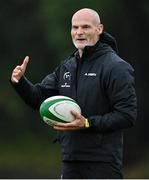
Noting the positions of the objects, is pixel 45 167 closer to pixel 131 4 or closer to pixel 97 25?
pixel 131 4

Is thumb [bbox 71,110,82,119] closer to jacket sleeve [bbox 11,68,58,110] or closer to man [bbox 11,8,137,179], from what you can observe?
man [bbox 11,8,137,179]

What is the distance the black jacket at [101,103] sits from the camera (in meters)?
7.66

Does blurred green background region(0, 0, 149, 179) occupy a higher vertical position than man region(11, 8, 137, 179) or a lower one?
lower

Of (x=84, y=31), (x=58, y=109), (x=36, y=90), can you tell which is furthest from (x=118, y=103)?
(x=36, y=90)

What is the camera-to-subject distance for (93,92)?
305 inches

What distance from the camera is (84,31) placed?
790 cm

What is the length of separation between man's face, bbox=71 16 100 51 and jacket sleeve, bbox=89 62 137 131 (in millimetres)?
357

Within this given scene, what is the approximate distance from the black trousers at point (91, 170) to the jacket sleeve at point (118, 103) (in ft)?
1.04

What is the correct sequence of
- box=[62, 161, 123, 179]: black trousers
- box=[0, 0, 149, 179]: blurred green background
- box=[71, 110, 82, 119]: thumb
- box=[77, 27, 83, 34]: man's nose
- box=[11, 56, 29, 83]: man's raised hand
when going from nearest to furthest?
box=[71, 110, 82, 119]: thumb → box=[62, 161, 123, 179]: black trousers → box=[77, 27, 83, 34]: man's nose → box=[11, 56, 29, 83]: man's raised hand → box=[0, 0, 149, 179]: blurred green background

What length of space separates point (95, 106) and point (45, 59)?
13.5 meters

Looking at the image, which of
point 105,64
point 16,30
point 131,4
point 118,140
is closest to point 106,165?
point 118,140

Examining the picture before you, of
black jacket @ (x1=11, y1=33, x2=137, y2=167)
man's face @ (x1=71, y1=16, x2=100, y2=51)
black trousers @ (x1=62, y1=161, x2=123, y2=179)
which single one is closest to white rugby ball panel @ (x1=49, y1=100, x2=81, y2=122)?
black jacket @ (x1=11, y1=33, x2=137, y2=167)

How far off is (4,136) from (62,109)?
48.7ft

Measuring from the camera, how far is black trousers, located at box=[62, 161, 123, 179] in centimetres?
776
